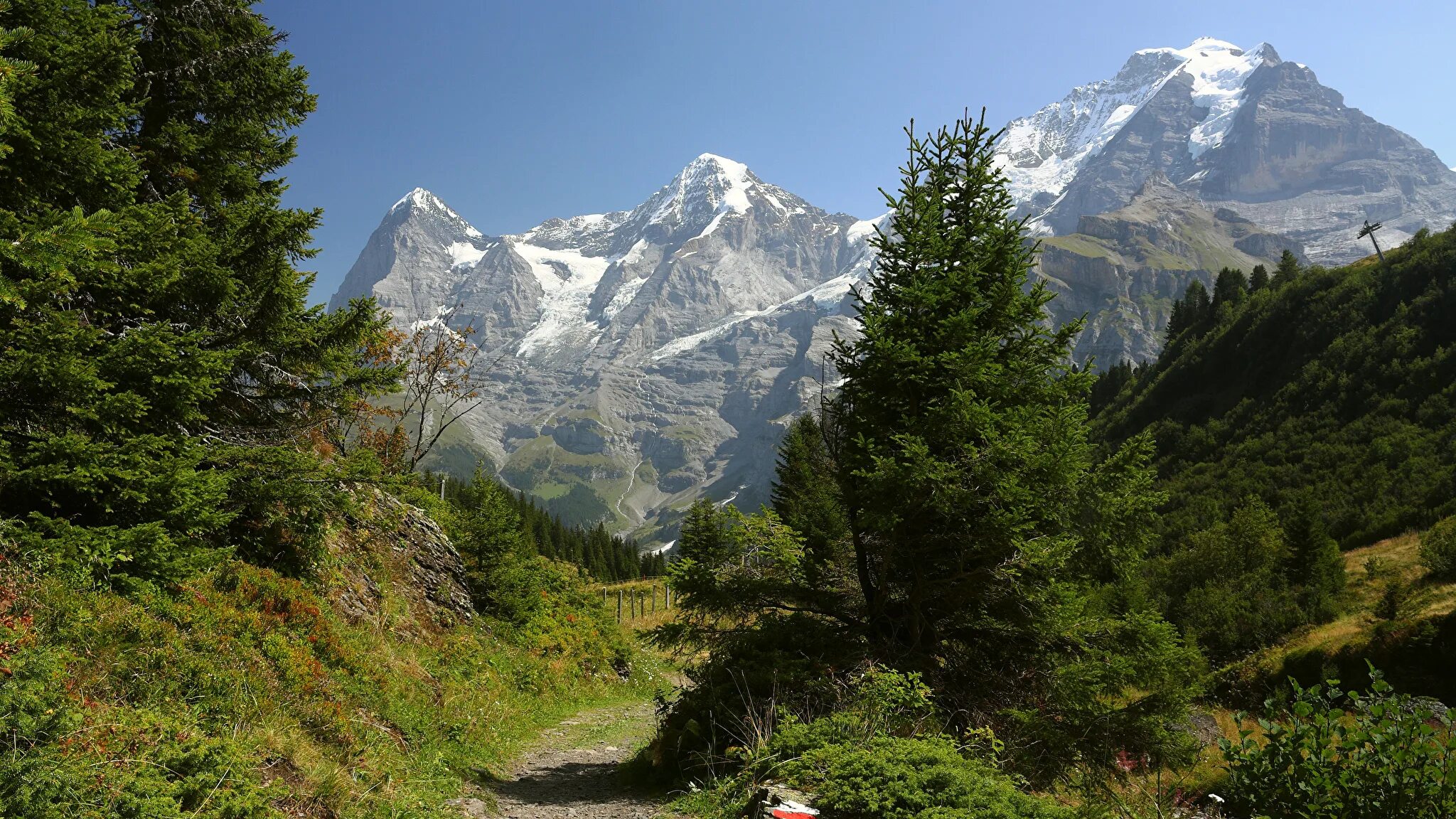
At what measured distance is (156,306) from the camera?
8.85 metres

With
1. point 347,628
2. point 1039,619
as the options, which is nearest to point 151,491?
point 347,628

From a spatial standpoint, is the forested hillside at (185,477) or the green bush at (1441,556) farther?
the green bush at (1441,556)

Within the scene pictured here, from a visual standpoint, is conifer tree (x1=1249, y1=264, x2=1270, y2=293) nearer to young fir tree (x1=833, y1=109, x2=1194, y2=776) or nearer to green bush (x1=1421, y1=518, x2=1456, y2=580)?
green bush (x1=1421, y1=518, x2=1456, y2=580)

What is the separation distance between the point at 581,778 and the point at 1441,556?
3242cm

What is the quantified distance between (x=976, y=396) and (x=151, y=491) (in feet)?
30.7

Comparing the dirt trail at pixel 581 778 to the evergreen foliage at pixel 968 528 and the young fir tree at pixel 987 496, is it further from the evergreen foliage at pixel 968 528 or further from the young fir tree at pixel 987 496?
the young fir tree at pixel 987 496

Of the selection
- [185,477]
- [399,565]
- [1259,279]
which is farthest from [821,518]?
[1259,279]

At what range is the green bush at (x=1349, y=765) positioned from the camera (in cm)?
357

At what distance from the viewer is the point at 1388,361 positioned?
67.6 m

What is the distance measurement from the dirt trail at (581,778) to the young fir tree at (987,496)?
380cm

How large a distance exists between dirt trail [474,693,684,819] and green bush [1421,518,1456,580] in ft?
94.8

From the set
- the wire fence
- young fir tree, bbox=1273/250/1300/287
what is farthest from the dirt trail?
young fir tree, bbox=1273/250/1300/287

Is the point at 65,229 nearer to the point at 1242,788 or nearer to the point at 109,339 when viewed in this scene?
the point at 109,339

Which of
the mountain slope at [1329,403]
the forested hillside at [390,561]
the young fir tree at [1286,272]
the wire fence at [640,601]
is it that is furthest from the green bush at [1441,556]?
the young fir tree at [1286,272]
